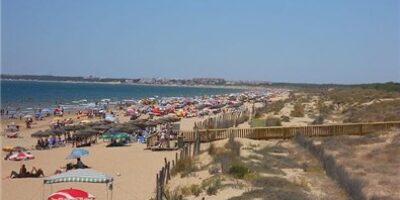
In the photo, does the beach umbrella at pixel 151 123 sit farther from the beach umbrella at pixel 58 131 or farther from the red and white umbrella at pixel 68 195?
the red and white umbrella at pixel 68 195

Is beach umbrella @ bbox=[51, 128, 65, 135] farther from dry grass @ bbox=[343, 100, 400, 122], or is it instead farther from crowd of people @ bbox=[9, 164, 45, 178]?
dry grass @ bbox=[343, 100, 400, 122]

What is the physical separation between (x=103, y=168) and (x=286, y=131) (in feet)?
35.9

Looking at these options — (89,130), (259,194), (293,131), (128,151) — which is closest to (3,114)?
(89,130)

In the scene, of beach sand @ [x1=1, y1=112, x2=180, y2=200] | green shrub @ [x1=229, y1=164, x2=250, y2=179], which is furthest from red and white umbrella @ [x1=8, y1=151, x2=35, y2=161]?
green shrub @ [x1=229, y1=164, x2=250, y2=179]

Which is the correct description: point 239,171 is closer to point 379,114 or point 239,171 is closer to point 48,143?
point 48,143

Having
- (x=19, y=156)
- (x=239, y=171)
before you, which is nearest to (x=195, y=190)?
(x=239, y=171)

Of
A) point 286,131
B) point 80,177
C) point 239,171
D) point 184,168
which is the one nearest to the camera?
point 80,177

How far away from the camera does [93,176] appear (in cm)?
1462

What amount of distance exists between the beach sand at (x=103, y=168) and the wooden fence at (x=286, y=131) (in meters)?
2.24

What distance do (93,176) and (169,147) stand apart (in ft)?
52.5

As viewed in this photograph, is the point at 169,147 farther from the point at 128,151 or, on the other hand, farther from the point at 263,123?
the point at 263,123

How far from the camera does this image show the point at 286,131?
2972 centimetres

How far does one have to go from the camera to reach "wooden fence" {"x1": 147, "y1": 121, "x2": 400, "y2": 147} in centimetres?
2930

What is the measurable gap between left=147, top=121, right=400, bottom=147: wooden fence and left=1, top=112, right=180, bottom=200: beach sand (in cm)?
224
